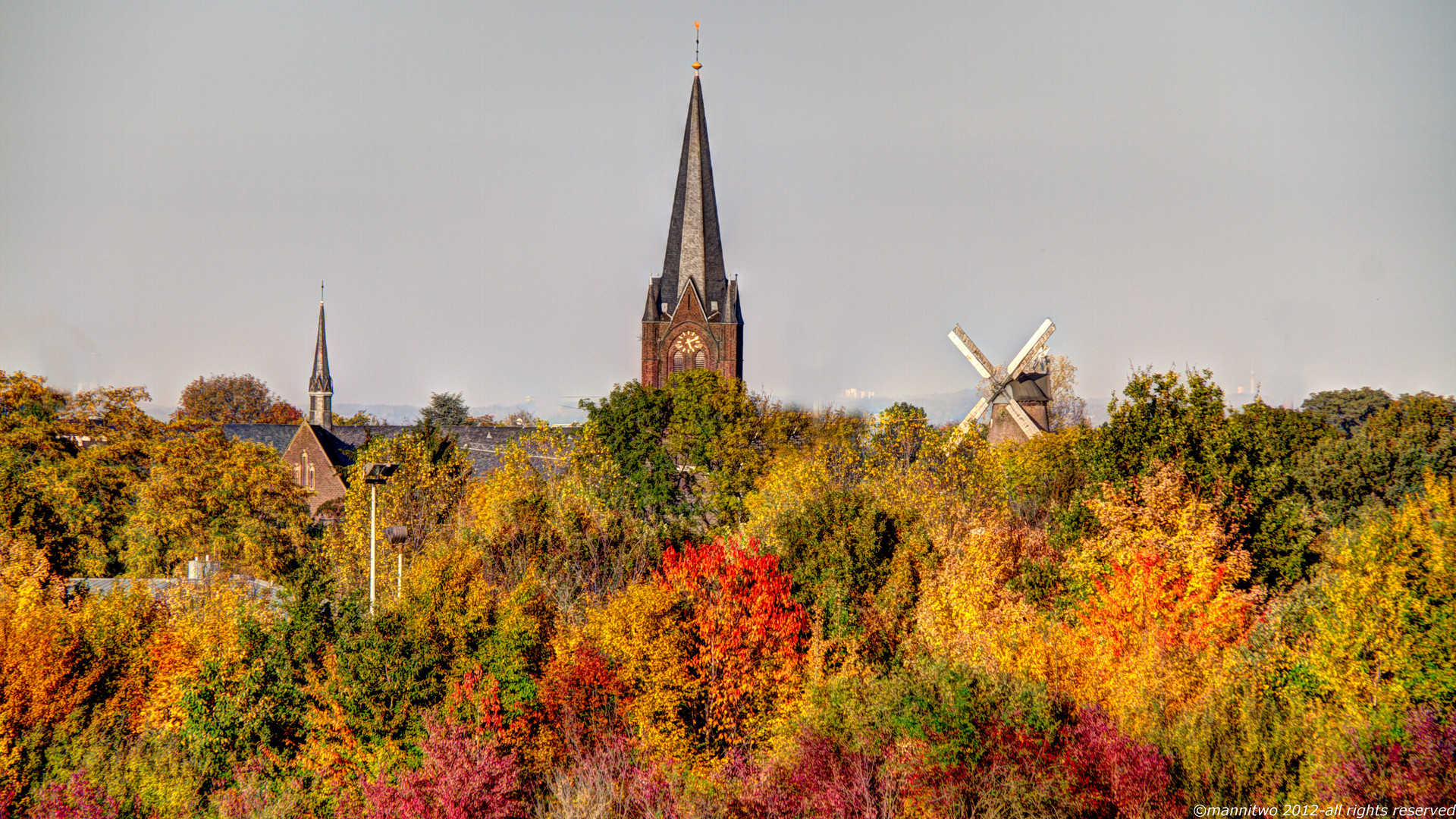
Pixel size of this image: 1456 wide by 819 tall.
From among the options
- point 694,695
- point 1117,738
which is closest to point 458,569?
point 694,695

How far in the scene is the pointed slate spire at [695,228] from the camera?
65.2 metres

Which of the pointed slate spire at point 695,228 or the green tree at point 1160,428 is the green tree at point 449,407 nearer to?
the pointed slate spire at point 695,228

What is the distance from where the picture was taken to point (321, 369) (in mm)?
77500

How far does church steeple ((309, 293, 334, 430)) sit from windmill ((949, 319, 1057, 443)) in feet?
141

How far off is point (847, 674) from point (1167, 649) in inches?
256

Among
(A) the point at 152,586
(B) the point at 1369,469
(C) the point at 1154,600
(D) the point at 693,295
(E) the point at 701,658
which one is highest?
(D) the point at 693,295

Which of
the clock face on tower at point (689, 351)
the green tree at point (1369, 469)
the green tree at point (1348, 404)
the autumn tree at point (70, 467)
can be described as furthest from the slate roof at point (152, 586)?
the green tree at point (1348, 404)

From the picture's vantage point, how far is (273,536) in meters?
37.1

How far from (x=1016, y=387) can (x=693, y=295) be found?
63.6 ft

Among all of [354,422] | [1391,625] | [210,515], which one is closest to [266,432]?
[354,422]

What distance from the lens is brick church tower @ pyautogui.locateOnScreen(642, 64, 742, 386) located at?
6556cm

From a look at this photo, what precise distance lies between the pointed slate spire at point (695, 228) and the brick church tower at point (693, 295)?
1.8 inches

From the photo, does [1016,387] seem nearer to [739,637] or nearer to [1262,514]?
[1262,514]

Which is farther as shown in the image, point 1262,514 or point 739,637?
point 1262,514
